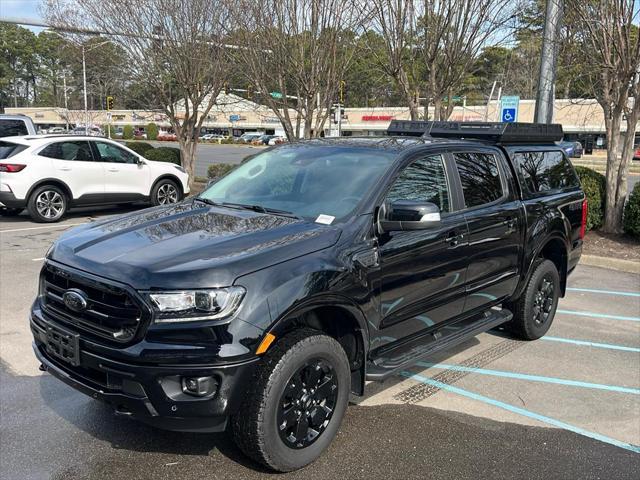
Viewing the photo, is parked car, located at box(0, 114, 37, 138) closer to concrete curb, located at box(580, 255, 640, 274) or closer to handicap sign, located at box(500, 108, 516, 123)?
handicap sign, located at box(500, 108, 516, 123)

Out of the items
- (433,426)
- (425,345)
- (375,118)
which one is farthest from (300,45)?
(375,118)

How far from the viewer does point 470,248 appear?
171 inches

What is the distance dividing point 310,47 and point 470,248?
795 centimetres

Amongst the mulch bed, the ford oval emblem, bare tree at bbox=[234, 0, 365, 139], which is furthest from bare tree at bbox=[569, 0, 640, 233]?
the ford oval emblem

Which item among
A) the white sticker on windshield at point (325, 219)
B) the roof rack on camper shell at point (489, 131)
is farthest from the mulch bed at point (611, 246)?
the white sticker on windshield at point (325, 219)

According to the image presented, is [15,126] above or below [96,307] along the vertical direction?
above

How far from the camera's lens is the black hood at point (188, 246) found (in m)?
2.87

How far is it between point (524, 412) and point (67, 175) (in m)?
9.96

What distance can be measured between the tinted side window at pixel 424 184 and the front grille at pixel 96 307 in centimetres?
180

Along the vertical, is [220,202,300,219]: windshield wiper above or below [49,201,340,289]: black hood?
above

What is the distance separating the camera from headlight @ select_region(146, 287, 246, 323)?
2.80 m

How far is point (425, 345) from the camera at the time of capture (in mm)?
4078

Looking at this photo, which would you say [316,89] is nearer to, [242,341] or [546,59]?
[546,59]

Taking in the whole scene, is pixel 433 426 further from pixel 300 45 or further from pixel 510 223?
pixel 300 45
